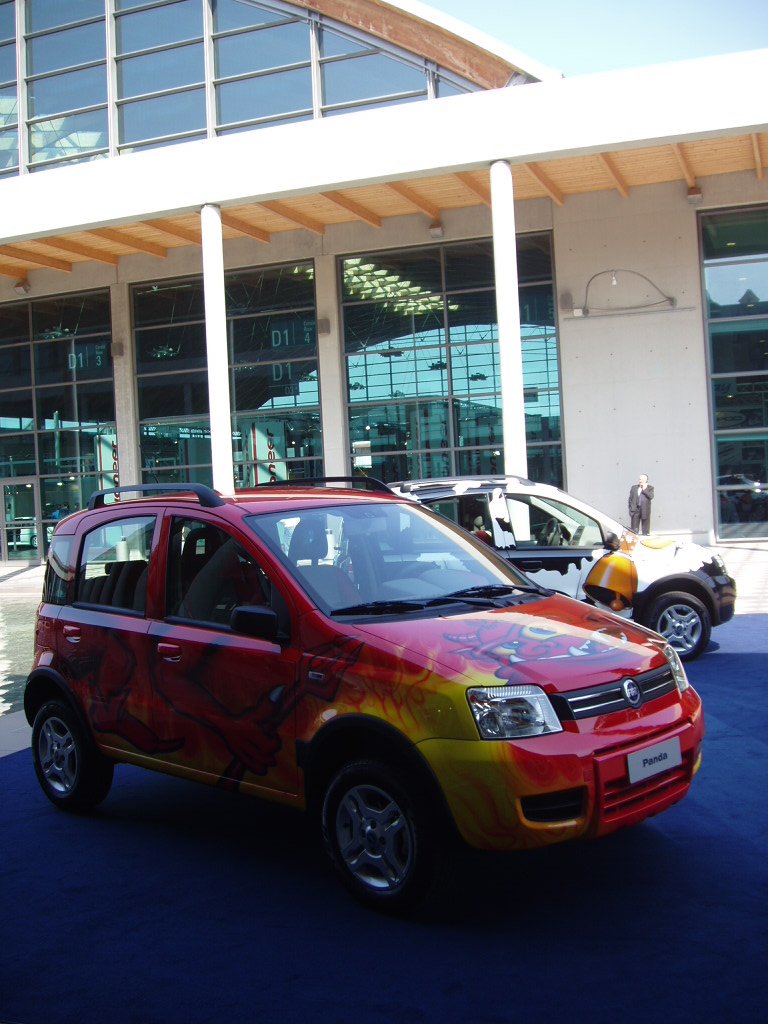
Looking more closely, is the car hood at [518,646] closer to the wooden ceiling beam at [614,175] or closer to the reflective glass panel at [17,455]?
the wooden ceiling beam at [614,175]

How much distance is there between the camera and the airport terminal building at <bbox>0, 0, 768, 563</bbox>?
18.5 m

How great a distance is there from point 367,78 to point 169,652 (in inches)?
840

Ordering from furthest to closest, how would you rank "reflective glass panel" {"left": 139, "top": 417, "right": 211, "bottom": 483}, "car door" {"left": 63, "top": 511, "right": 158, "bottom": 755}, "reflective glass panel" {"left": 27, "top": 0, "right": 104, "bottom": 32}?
1. "reflective glass panel" {"left": 27, "top": 0, "right": 104, "bottom": 32}
2. "reflective glass panel" {"left": 139, "top": 417, "right": 211, "bottom": 483}
3. "car door" {"left": 63, "top": 511, "right": 158, "bottom": 755}

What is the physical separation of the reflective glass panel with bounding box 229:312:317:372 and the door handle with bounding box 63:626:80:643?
18876mm

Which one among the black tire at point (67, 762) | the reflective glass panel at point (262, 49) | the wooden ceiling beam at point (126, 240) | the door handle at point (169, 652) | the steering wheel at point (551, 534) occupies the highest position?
the reflective glass panel at point (262, 49)

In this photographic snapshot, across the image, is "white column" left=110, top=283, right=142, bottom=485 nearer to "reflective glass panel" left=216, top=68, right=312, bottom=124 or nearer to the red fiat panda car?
"reflective glass panel" left=216, top=68, right=312, bottom=124

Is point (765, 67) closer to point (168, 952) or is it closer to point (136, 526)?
point (136, 526)

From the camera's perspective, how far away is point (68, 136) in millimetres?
26625

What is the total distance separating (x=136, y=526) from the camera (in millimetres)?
5566

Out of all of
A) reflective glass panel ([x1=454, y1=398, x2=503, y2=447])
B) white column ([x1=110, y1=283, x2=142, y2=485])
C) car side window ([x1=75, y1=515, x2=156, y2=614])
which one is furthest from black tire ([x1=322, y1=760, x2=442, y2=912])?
white column ([x1=110, y1=283, x2=142, y2=485])

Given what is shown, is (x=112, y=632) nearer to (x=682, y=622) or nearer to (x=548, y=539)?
(x=548, y=539)

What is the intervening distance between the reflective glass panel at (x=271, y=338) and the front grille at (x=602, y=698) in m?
20.5

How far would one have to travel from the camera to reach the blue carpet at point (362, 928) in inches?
137

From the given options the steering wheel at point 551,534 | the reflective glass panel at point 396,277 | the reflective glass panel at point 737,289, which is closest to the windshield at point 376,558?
the steering wheel at point 551,534
